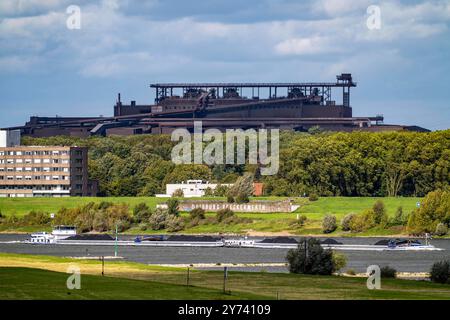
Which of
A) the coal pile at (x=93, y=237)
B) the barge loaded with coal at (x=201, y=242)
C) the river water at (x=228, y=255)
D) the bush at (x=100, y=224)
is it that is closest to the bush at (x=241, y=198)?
the bush at (x=100, y=224)

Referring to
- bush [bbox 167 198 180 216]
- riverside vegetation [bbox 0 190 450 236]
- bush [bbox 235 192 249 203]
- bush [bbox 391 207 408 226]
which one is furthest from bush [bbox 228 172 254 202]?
bush [bbox 391 207 408 226]

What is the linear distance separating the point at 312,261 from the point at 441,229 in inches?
3286

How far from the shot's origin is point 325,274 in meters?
82.8

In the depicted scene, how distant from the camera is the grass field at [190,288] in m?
61.0

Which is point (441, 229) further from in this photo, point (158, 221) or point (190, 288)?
point (190, 288)

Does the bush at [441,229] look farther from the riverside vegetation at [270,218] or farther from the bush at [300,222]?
the bush at [300,222]

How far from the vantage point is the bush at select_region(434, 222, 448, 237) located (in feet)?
541

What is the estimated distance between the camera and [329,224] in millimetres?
168250

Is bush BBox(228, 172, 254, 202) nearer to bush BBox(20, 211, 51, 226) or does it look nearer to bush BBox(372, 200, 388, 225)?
bush BBox(372, 200, 388, 225)

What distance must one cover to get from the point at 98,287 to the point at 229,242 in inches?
3435

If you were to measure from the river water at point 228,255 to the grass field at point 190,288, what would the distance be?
2367 centimetres
